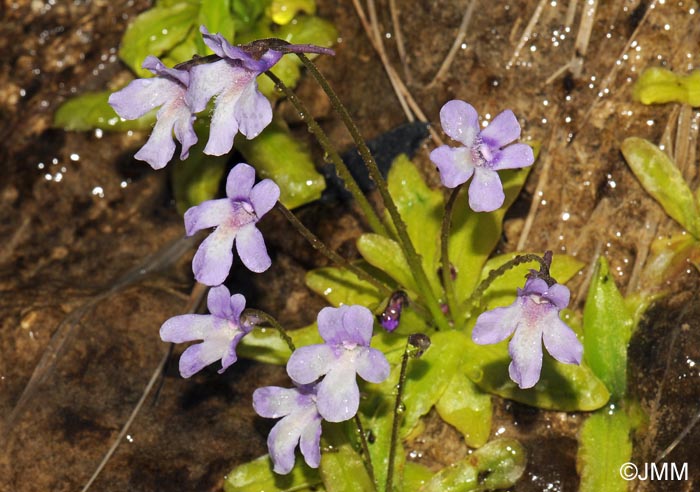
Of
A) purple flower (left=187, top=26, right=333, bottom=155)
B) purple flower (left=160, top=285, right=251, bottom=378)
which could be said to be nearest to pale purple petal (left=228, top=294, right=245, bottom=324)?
purple flower (left=160, top=285, right=251, bottom=378)

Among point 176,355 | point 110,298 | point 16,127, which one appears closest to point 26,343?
point 110,298

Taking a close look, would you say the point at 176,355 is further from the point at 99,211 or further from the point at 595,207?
the point at 595,207

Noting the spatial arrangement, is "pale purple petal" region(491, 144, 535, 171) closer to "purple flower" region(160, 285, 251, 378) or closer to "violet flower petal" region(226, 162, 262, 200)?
"violet flower petal" region(226, 162, 262, 200)

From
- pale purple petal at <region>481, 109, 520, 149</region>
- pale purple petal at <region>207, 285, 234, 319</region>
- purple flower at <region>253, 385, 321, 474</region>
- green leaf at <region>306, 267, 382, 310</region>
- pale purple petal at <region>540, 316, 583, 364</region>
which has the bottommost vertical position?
green leaf at <region>306, 267, 382, 310</region>

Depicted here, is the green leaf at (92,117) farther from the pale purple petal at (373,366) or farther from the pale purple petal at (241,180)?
the pale purple petal at (373,366)

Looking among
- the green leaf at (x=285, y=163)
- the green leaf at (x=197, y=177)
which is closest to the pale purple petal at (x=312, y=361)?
the green leaf at (x=285, y=163)

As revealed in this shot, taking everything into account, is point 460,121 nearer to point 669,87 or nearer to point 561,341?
point 561,341
